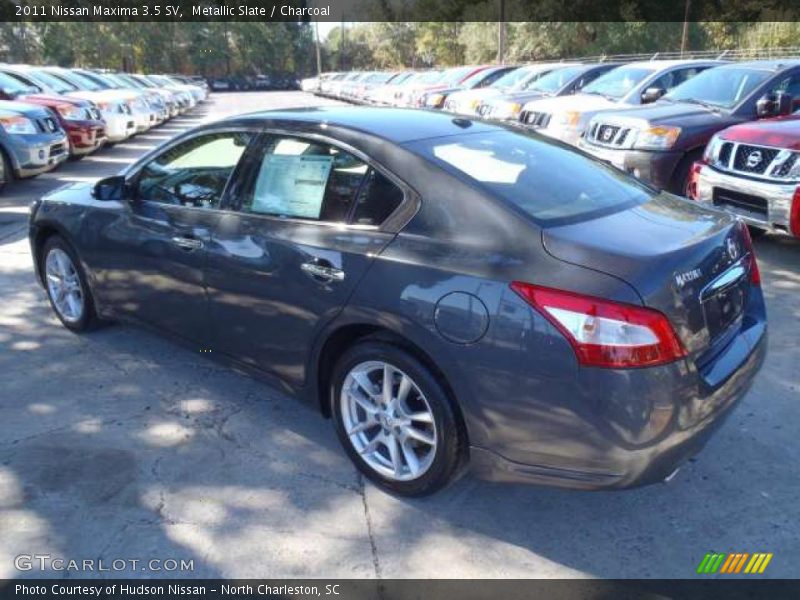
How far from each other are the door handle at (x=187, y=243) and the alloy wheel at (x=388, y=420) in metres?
1.15

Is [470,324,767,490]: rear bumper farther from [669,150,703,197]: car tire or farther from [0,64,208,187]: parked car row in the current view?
[0,64,208,187]: parked car row

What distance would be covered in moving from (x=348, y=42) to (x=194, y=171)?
287 ft

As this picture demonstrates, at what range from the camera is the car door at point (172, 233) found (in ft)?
11.8

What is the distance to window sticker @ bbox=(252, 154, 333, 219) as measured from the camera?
124 inches

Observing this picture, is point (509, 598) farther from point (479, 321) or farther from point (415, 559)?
point (479, 321)

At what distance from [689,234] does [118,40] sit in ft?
183

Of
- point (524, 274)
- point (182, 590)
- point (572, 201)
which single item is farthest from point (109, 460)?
point (572, 201)

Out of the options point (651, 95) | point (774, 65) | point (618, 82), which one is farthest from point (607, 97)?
point (774, 65)

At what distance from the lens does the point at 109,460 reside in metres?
3.26

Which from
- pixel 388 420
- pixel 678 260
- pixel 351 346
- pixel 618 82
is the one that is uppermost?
pixel 618 82

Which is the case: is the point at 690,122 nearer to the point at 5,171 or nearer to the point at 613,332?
the point at 613,332

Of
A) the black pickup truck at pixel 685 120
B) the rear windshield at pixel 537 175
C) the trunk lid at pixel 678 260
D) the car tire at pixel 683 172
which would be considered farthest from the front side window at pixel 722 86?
the trunk lid at pixel 678 260

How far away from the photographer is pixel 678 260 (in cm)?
248

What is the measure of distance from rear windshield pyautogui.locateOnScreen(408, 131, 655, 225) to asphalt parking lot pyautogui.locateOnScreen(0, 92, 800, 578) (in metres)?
1.26
